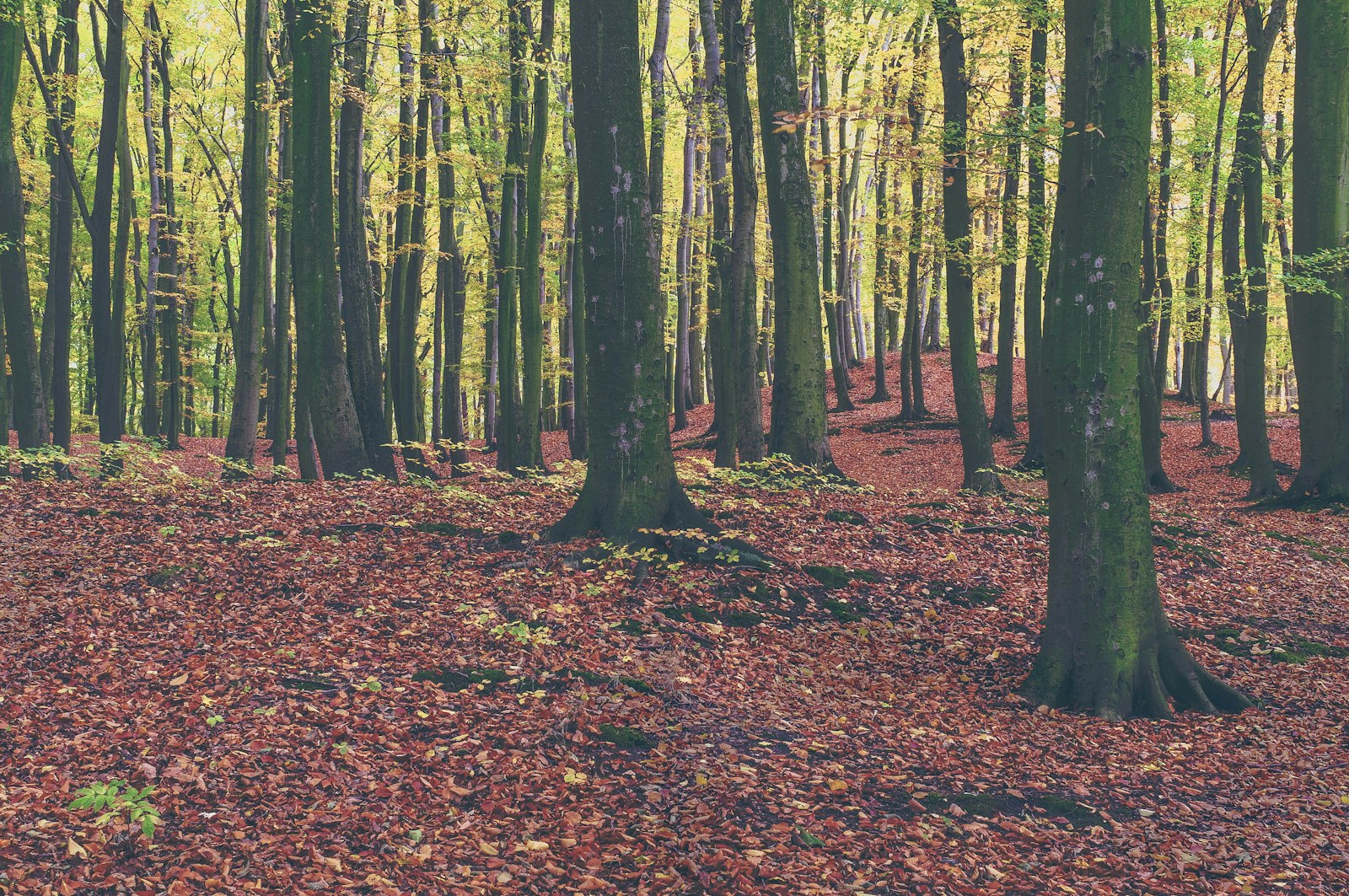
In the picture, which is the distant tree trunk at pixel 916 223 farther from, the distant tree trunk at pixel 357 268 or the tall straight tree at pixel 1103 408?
the distant tree trunk at pixel 357 268

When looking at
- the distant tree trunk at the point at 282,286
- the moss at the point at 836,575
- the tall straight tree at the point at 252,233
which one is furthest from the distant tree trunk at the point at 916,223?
the distant tree trunk at the point at 282,286

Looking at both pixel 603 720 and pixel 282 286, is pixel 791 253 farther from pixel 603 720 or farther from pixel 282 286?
pixel 282 286

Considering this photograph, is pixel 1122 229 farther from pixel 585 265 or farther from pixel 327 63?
pixel 327 63

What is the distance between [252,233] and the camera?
1467 centimetres

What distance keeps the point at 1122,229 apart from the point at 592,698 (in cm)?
470

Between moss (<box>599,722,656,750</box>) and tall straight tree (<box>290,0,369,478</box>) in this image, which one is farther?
tall straight tree (<box>290,0,369,478</box>)

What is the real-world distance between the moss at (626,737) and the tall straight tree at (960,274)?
29.4ft

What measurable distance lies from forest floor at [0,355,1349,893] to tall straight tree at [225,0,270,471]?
6.52 metres

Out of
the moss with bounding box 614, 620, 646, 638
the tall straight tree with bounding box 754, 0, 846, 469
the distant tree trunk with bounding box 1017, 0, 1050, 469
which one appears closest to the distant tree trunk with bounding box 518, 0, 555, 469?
the tall straight tree with bounding box 754, 0, 846, 469

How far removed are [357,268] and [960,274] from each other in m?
8.69

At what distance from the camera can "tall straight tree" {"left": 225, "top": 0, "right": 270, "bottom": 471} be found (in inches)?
565

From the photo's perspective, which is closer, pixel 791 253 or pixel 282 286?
pixel 791 253

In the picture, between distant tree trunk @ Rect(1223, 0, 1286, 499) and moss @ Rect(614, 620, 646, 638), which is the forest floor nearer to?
moss @ Rect(614, 620, 646, 638)

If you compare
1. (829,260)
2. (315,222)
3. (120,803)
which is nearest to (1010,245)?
(829,260)
